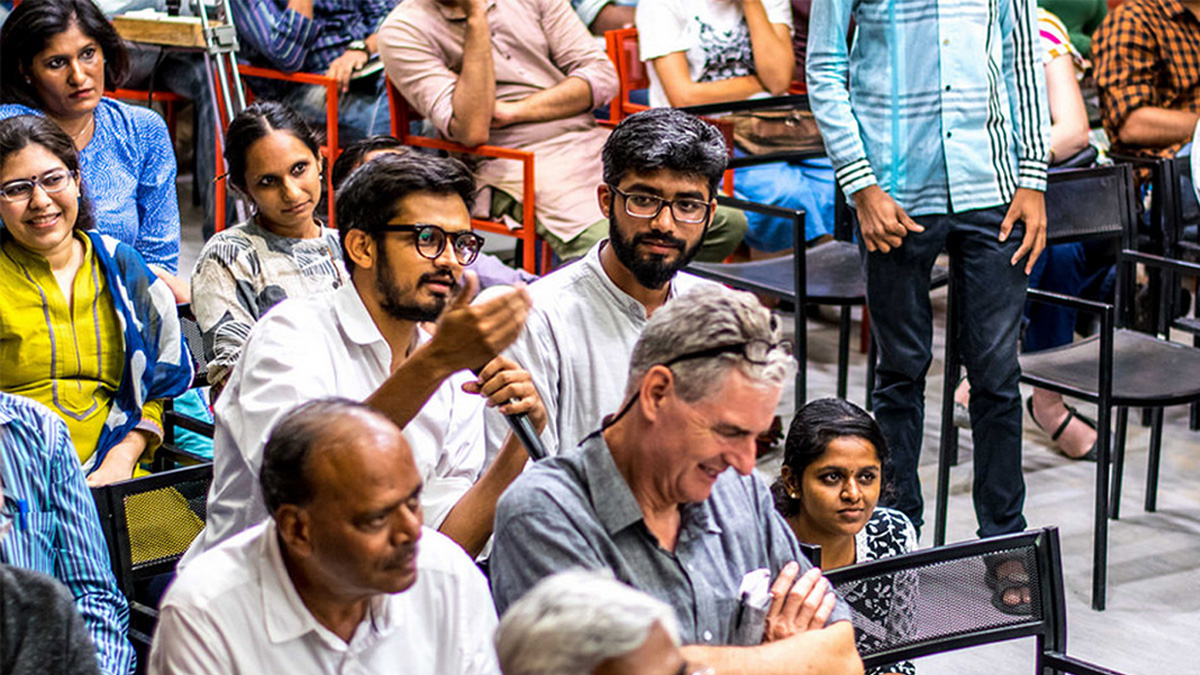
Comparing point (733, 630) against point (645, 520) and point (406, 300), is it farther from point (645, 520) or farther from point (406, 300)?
point (406, 300)

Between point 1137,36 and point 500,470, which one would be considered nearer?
point 500,470

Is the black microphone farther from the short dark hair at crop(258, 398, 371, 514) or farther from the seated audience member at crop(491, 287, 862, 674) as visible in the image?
the short dark hair at crop(258, 398, 371, 514)

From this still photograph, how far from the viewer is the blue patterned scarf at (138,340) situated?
9.81 ft

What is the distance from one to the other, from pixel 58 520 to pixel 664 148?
3.68ft

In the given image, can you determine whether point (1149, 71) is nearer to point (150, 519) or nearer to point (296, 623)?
point (150, 519)

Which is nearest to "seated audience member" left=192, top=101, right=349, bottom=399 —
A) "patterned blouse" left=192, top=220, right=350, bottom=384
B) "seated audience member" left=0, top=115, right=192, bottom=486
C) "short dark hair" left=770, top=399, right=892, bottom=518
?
"patterned blouse" left=192, top=220, right=350, bottom=384

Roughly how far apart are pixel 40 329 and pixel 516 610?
1.79 metres

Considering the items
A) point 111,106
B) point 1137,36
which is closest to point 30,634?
point 111,106

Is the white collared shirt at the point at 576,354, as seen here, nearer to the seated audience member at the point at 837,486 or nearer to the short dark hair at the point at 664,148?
the short dark hair at the point at 664,148

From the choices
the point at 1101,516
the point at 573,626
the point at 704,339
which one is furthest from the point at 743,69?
the point at 573,626

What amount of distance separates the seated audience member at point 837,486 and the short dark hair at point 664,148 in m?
0.49

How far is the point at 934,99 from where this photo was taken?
3.33 meters

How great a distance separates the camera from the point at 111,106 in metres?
3.85

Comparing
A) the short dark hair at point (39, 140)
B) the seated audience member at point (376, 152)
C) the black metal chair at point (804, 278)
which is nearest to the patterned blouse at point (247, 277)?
the short dark hair at point (39, 140)
